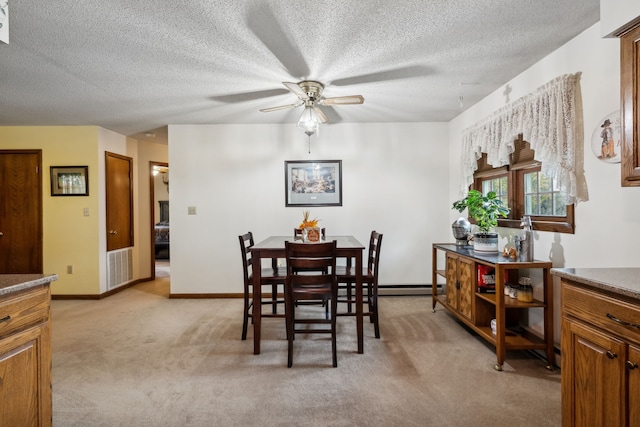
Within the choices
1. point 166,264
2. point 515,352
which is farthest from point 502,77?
point 166,264

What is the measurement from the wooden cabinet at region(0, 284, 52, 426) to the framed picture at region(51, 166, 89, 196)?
351 centimetres

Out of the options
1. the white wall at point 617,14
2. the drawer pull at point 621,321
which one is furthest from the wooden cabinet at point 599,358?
the white wall at point 617,14

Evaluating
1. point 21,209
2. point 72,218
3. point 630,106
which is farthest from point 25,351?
point 21,209

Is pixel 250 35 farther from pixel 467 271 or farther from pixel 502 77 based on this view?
pixel 467 271

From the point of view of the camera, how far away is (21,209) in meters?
4.37

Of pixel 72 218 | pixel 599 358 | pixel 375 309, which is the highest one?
pixel 72 218

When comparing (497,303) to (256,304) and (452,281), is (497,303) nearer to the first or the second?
(452,281)

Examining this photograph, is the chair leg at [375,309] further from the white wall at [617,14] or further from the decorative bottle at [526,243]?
the white wall at [617,14]

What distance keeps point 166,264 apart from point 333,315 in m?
5.99

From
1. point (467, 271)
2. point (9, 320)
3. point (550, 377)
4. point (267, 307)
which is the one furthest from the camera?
point (267, 307)

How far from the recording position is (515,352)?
2645 millimetres

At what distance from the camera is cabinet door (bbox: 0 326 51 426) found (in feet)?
A: 4.30

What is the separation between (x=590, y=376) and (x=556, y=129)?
5.56 ft

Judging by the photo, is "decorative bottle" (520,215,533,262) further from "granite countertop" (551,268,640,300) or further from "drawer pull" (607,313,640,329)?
"drawer pull" (607,313,640,329)
